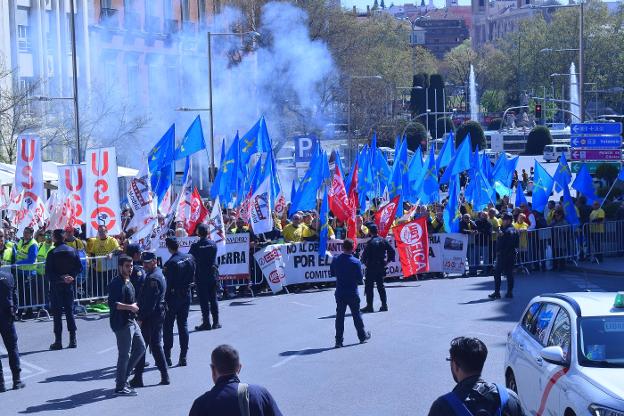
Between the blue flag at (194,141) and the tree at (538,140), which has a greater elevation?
the tree at (538,140)

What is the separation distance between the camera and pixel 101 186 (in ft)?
62.7

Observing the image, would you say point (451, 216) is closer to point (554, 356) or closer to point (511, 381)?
point (511, 381)

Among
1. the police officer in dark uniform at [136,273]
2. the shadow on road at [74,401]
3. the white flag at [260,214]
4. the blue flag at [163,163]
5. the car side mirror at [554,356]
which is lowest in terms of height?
the shadow on road at [74,401]

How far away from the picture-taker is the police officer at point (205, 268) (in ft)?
53.0

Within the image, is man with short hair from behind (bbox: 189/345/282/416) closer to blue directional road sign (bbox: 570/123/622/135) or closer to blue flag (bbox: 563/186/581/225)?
blue flag (bbox: 563/186/581/225)

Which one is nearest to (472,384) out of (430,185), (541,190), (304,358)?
(304,358)

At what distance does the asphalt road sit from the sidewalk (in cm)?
296

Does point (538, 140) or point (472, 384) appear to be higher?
point (538, 140)

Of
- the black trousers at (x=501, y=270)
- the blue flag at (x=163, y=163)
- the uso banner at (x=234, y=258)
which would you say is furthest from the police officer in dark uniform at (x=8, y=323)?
the blue flag at (x=163, y=163)

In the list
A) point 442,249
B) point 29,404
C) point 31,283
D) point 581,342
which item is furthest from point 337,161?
point 581,342

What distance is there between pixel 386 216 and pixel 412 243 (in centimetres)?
77

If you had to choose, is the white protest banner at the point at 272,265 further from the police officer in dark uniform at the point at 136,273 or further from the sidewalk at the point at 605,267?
the police officer in dark uniform at the point at 136,273

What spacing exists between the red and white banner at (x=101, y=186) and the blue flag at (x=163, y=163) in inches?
140

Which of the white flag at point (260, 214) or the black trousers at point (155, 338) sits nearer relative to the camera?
the black trousers at point (155, 338)
